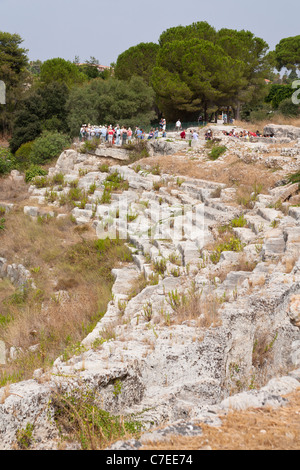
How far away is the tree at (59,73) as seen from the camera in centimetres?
3816

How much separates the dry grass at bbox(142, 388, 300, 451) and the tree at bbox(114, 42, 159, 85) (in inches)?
1447

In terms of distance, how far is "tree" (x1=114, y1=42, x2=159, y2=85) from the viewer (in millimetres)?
37125

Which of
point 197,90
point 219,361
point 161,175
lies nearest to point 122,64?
point 197,90

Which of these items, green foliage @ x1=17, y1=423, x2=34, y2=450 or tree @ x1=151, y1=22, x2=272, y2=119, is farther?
tree @ x1=151, y1=22, x2=272, y2=119

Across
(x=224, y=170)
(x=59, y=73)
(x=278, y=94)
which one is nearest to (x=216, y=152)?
(x=224, y=170)

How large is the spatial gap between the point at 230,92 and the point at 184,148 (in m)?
11.6

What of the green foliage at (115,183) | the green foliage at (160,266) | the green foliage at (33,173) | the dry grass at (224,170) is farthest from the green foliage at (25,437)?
the green foliage at (33,173)

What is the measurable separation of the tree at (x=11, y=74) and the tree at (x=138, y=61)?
8.84 m

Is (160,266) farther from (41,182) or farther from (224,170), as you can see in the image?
(41,182)

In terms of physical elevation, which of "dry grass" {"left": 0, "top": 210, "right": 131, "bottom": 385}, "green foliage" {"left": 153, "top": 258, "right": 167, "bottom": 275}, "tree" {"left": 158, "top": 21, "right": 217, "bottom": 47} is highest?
"tree" {"left": 158, "top": 21, "right": 217, "bottom": 47}

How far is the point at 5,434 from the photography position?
11.5ft

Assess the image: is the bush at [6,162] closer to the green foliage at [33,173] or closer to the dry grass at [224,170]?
the green foliage at [33,173]

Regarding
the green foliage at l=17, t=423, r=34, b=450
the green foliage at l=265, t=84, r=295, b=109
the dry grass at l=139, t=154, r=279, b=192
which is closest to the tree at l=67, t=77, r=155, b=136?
the dry grass at l=139, t=154, r=279, b=192

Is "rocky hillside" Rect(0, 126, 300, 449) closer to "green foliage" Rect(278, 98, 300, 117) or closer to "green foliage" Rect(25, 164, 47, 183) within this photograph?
"green foliage" Rect(25, 164, 47, 183)
